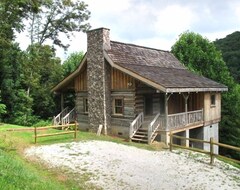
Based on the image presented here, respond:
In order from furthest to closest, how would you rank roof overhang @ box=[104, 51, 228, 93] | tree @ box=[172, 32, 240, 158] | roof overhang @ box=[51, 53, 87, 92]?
tree @ box=[172, 32, 240, 158], roof overhang @ box=[51, 53, 87, 92], roof overhang @ box=[104, 51, 228, 93]

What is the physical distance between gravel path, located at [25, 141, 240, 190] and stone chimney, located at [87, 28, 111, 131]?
15.7 feet

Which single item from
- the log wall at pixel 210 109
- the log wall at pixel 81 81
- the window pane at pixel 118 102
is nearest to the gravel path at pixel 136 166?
the window pane at pixel 118 102

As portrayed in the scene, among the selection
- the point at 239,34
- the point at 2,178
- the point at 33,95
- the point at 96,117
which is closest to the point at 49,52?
the point at 33,95

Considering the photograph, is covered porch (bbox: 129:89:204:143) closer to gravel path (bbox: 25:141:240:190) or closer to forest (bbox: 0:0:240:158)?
gravel path (bbox: 25:141:240:190)

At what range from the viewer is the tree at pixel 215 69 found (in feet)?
110

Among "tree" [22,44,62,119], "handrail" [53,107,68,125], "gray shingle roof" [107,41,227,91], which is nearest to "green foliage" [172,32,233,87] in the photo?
"gray shingle roof" [107,41,227,91]

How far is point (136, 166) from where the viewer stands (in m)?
14.0

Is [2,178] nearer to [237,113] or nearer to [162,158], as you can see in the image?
[162,158]

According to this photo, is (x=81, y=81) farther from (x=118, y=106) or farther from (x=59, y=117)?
(x=118, y=106)

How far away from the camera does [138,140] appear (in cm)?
2028

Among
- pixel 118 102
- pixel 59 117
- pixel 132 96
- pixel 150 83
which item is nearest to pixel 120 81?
pixel 132 96

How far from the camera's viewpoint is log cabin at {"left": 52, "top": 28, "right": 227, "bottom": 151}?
67.9 ft

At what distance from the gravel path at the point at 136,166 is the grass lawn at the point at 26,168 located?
770mm

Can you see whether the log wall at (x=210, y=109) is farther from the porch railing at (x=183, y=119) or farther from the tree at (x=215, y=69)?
the tree at (x=215, y=69)
